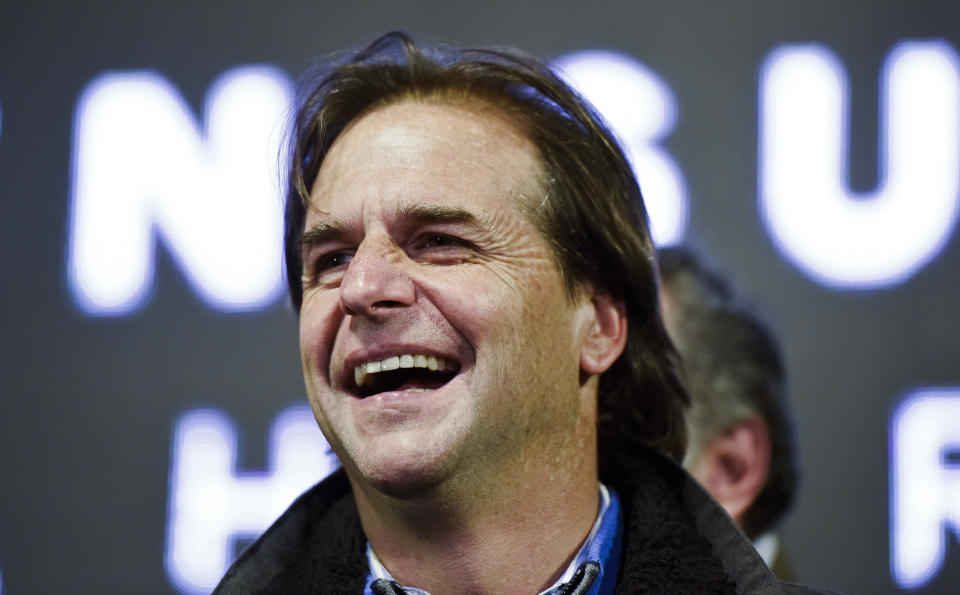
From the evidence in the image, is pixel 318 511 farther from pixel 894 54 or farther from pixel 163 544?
pixel 894 54

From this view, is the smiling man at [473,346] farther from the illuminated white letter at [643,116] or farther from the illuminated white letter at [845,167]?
the illuminated white letter at [845,167]

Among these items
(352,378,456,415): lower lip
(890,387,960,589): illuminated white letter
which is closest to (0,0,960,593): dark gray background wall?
(890,387,960,589): illuminated white letter

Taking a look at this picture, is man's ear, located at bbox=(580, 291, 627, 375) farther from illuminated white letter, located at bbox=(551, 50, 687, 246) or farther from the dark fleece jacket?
illuminated white letter, located at bbox=(551, 50, 687, 246)

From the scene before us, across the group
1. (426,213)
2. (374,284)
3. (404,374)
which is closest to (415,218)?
(426,213)

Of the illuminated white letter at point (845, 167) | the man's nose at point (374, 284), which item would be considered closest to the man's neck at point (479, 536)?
the man's nose at point (374, 284)

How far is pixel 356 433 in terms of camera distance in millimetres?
1904

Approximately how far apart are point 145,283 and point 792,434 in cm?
221

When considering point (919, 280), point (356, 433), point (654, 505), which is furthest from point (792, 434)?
point (356, 433)

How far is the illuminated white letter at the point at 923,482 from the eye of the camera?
135 inches

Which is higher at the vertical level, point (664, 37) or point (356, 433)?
point (664, 37)

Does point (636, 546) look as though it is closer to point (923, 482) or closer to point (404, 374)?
point (404, 374)

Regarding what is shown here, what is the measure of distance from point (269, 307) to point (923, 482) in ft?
7.02

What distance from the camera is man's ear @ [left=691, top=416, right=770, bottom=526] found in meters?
2.99

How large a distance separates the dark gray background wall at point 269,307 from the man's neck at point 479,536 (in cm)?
176
